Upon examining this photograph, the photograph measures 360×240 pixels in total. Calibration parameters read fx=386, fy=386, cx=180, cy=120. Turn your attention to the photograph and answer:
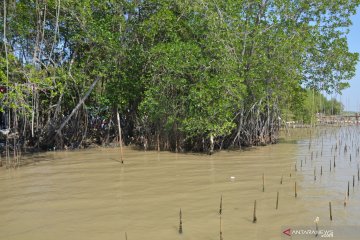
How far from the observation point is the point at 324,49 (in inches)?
458

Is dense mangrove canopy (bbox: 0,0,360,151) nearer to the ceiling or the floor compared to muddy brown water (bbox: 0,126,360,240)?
nearer to the ceiling

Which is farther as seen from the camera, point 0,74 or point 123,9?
point 123,9

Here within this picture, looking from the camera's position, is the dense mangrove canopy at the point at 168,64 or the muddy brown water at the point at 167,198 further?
the dense mangrove canopy at the point at 168,64

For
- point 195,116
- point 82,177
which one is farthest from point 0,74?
point 195,116

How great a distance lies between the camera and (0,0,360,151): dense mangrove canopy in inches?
355

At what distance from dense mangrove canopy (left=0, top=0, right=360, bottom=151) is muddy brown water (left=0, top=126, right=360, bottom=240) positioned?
1.58 metres

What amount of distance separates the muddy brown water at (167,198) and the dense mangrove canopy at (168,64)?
1583 millimetres

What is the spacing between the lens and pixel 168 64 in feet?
29.9

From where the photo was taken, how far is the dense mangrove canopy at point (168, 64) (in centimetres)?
902

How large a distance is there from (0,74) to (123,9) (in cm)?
461

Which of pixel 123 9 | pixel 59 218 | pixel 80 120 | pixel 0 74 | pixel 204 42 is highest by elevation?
pixel 123 9

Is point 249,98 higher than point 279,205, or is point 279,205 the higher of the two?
point 249,98

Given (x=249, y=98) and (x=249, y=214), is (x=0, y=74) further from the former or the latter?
(x=249, y=98)

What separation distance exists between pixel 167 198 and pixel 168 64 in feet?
15.3
